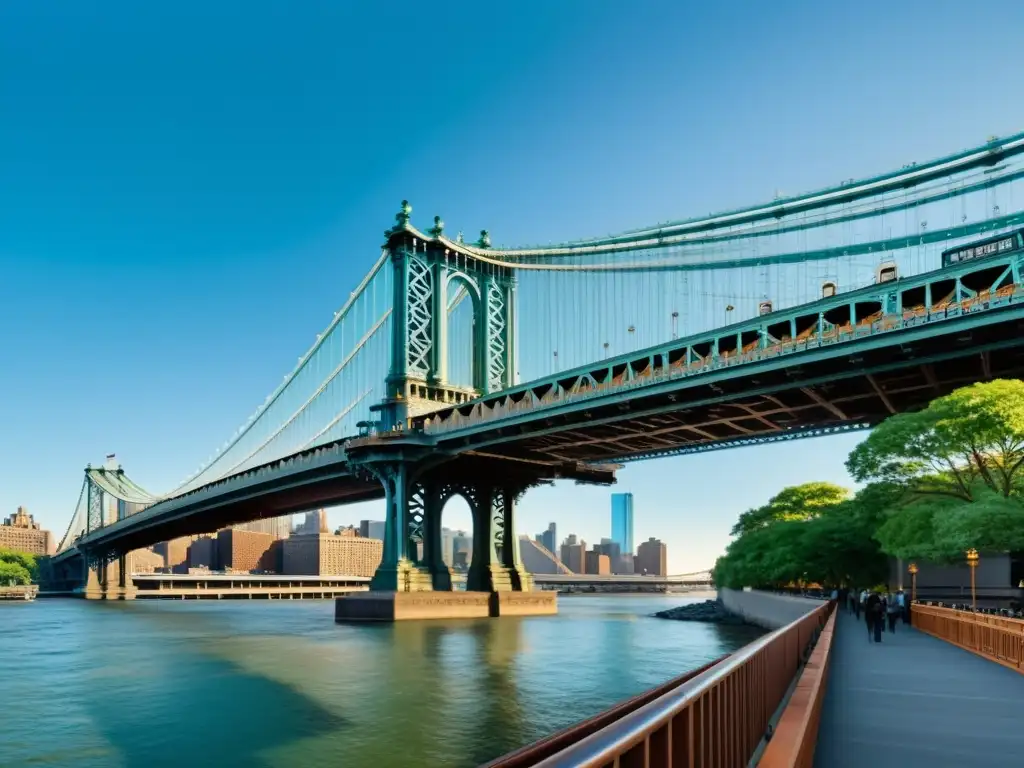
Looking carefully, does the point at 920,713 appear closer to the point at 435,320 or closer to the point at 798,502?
the point at 435,320

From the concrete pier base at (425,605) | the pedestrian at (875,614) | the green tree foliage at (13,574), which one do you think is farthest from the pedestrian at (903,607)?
the green tree foliage at (13,574)

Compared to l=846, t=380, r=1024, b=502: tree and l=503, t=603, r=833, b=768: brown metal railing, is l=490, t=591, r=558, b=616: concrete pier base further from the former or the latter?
l=503, t=603, r=833, b=768: brown metal railing

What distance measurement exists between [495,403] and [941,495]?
84.1 ft

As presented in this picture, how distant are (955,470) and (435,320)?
36.4m

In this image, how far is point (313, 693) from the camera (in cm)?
2506

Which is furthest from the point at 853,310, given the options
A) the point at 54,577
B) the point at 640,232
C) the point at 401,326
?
the point at 54,577

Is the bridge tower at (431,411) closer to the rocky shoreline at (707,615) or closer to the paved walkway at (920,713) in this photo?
the rocky shoreline at (707,615)

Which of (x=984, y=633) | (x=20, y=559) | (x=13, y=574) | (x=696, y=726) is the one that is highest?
(x=696, y=726)

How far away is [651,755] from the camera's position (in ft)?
12.7

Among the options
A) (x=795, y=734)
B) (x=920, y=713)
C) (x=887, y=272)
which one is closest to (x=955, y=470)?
(x=887, y=272)

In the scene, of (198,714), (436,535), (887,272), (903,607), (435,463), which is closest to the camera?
(198,714)

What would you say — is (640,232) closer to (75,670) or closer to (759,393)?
(759,393)

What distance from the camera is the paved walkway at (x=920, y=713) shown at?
9281 millimetres

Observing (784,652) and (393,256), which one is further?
(393,256)
